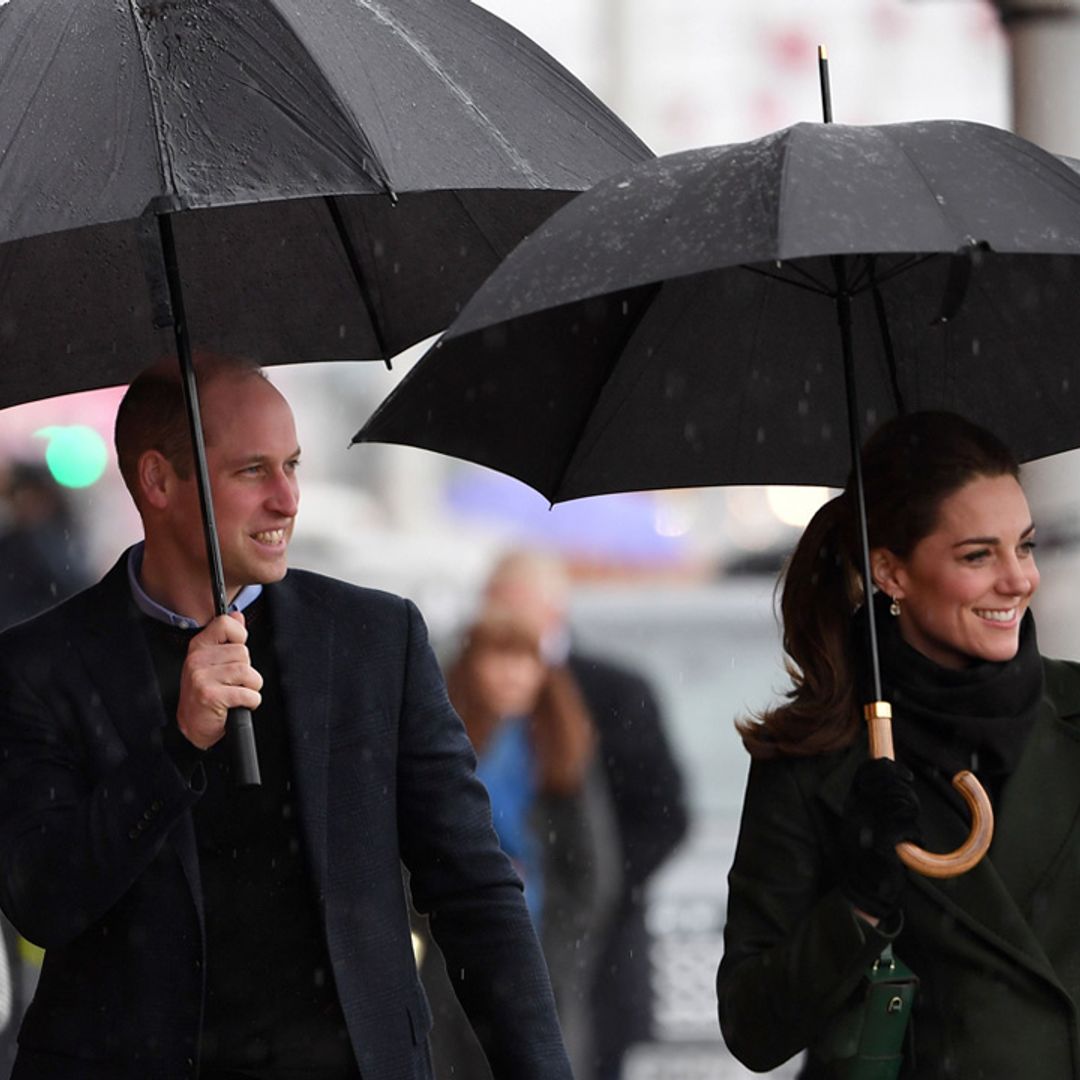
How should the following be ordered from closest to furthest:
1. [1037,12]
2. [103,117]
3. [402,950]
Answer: [103,117] → [402,950] → [1037,12]

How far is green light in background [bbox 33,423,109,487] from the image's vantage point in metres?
9.69

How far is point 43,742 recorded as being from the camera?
440cm

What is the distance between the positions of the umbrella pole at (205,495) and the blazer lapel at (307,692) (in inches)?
3.6

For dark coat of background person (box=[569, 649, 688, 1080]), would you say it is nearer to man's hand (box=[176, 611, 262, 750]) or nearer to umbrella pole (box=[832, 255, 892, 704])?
umbrella pole (box=[832, 255, 892, 704])

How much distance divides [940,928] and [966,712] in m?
0.37

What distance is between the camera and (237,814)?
14.4ft

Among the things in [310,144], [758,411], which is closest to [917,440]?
[758,411]

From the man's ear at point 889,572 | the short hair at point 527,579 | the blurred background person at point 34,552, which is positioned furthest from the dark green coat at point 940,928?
the blurred background person at point 34,552

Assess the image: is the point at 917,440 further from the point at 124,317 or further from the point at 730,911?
the point at 124,317

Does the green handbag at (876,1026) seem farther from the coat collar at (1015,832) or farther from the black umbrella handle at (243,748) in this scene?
the black umbrella handle at (243,748)

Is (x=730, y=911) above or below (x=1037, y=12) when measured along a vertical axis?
below

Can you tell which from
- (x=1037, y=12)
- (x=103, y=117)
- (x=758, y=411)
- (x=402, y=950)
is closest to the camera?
(x=103, y=117)

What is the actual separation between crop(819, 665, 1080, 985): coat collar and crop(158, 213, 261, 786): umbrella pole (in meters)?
0.98

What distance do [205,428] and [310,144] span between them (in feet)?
2.05
